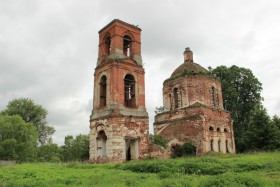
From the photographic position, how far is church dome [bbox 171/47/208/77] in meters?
25.4

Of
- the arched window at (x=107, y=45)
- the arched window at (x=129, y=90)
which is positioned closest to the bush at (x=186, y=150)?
the arched window at (x=129, y=90)

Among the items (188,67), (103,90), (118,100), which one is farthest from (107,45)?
(188,67)

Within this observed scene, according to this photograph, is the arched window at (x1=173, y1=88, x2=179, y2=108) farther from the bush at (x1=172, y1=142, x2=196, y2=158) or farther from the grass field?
the grass field

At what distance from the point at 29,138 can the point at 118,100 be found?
56.4ft

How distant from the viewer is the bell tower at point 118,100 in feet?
53.9

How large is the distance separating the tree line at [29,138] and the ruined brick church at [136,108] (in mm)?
10584

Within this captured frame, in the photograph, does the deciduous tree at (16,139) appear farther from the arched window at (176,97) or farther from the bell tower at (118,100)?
the arched window at (176,97)

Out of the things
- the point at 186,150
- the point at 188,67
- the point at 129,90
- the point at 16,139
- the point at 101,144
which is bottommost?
the point at 186,150

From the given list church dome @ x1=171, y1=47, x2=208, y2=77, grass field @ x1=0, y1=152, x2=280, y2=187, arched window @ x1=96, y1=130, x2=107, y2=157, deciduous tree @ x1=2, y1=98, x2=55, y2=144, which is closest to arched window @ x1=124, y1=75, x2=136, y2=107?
arched window @ x1=96, y1=130, x2=107, y2=157

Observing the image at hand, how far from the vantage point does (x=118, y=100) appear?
1694 centimetres

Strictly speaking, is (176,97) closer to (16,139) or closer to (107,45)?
(107,45)

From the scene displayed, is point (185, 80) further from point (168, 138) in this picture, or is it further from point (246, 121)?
point (246, 121)

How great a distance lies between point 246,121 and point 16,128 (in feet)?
83.9

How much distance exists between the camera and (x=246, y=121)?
3056 centimetres
